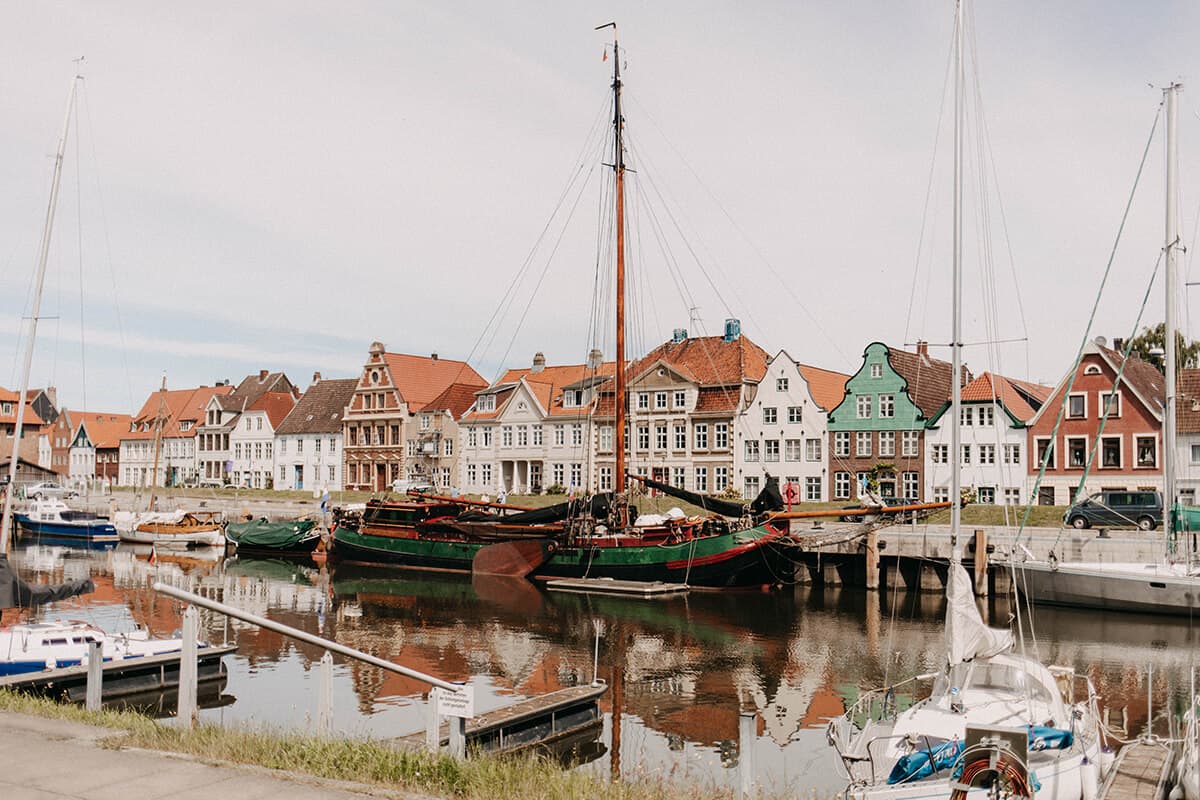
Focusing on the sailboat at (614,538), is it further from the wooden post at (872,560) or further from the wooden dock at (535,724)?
the wooden dock at (535,724)

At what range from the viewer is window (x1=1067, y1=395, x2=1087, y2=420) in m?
52.4

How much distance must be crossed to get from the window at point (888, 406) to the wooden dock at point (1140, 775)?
1704 inches

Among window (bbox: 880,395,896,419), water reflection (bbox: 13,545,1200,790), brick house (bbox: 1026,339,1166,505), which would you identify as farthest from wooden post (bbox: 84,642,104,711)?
window (bbox: 880,395,896,419)

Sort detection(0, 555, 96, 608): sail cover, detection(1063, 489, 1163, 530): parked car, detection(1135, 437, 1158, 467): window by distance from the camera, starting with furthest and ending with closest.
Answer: detection(1135, 437, 1158, 467): window → detection(1063, 489, 1163, 530): parked car → detection(0, 555, 96, 608): sail cover

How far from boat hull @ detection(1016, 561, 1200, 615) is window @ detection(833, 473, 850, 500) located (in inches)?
899

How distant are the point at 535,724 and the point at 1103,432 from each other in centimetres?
4312

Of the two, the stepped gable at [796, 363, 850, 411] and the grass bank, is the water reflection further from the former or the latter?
the stepped gable at [796, 363, 850, 411]

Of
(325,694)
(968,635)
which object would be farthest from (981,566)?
(325,694)

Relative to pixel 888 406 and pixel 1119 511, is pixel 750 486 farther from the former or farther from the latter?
pixel 1119 511

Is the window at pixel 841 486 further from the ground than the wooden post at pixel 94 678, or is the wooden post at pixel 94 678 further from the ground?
the window at pixel 841 486

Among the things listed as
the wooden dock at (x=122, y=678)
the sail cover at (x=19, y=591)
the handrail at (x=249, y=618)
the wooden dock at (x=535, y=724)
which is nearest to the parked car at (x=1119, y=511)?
the wooden dock at (x=535, y=724)

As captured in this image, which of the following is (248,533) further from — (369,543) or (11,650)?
(11,650)

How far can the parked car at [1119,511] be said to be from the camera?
4297cm

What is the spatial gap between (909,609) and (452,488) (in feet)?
160
